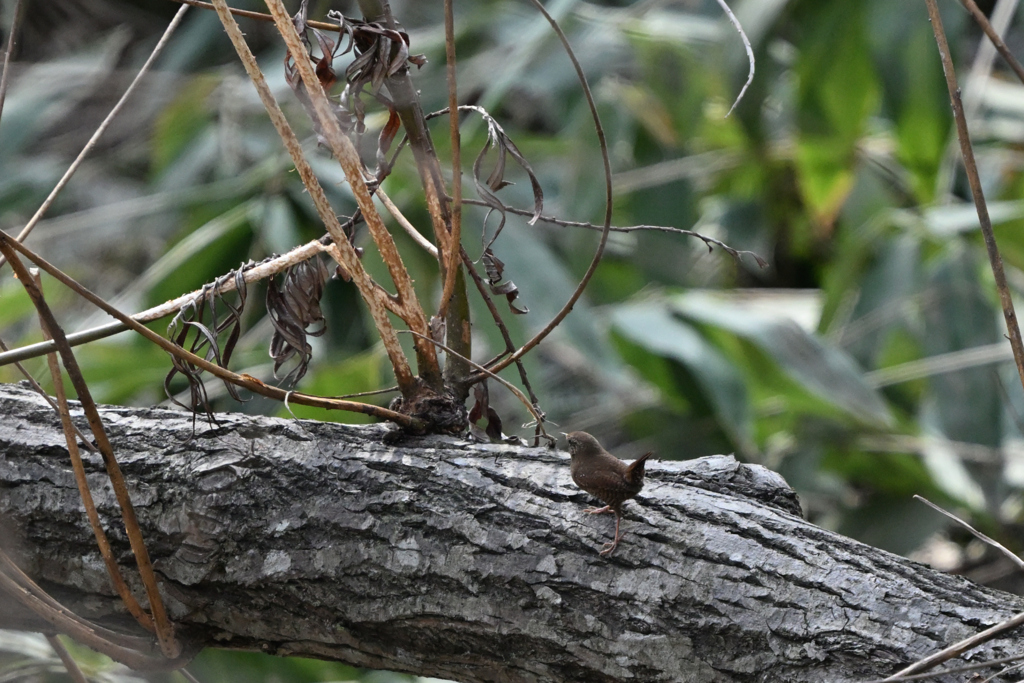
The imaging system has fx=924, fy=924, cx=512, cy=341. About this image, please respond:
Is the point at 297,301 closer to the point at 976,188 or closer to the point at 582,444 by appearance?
the point at 582,444

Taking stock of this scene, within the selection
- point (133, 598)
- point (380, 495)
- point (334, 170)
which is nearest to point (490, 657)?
point (380, 495)

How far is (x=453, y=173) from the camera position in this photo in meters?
0.60

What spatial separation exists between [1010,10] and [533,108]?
7.33 feet

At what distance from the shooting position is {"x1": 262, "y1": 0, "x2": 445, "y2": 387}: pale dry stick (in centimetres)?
57

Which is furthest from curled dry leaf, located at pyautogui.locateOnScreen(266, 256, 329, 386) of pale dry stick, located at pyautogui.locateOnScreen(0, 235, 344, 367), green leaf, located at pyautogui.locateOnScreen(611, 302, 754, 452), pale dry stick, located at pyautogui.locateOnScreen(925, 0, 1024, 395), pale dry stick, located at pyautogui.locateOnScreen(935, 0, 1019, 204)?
pale dry stick, located at pyautogui.locateOnScreen(935, 0, 1019, 204)

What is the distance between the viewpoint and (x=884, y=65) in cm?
198

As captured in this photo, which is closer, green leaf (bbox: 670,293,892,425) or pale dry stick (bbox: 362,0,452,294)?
pale dry stick (bbox: 362,0,452,294)

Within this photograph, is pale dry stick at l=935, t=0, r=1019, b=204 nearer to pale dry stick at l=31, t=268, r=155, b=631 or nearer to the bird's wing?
the bird's wing

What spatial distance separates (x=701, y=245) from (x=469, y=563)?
8.43 ft

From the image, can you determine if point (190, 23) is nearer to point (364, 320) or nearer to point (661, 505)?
point (364, 320)

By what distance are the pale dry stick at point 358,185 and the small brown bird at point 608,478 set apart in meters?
0.14

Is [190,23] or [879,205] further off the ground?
[190,23]

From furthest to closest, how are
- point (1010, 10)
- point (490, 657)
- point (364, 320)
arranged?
point (364, 320), point (1010, 10), point (490, 657)

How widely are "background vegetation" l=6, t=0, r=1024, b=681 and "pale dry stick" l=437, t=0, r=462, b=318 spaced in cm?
84
